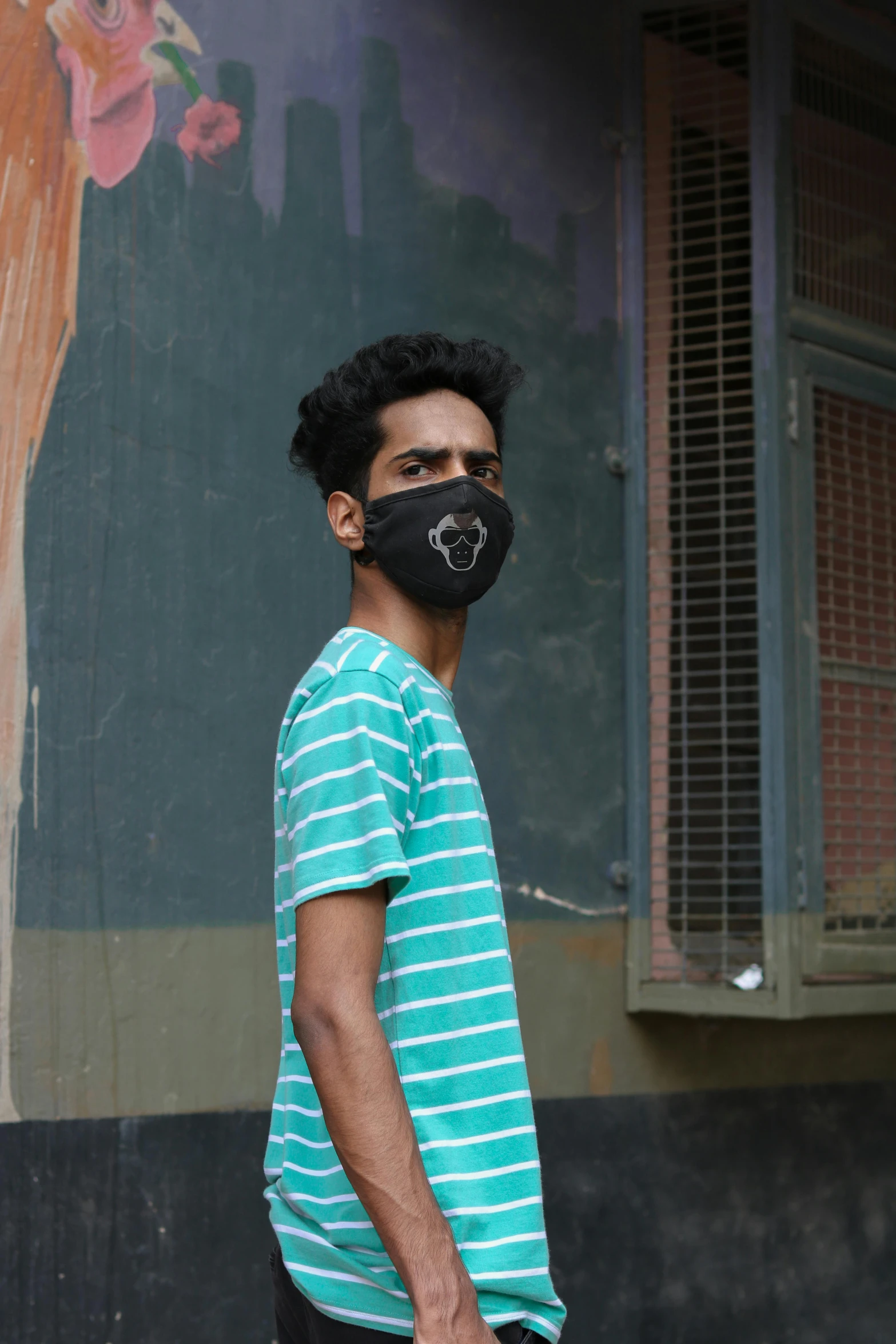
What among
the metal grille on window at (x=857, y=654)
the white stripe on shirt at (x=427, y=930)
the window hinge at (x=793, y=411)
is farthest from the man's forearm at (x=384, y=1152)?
the window hinge at (x=793, y=411)

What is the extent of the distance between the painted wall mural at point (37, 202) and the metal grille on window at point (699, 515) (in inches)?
65.4

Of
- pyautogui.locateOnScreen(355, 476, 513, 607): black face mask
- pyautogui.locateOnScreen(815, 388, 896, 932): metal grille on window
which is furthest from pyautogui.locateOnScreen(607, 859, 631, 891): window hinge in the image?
pyautogui.locateOnScreen(355, 476, 513, 607): black face mask

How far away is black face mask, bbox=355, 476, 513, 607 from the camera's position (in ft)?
6.07

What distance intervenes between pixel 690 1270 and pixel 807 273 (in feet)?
9.55

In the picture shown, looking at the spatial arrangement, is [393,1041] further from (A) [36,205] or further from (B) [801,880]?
(B) [801,880]

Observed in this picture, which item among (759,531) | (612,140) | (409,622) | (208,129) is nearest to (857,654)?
(759,531)

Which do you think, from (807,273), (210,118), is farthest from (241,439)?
(807,273)

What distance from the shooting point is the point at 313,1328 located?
162 centimetres

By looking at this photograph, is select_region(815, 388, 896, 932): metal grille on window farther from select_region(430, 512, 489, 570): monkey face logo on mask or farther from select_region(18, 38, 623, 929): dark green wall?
select_region(430, 512, 489, 570): monkey face logo on mask

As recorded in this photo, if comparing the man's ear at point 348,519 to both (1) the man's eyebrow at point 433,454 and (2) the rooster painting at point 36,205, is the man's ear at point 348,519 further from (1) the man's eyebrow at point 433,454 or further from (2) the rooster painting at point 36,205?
(2) the rooster painting at point 36,205

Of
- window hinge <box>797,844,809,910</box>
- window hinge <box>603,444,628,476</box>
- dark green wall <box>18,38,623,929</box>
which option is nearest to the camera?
dark green wall <box>18,38,623,929</box>

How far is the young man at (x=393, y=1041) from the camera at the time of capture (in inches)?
57.5

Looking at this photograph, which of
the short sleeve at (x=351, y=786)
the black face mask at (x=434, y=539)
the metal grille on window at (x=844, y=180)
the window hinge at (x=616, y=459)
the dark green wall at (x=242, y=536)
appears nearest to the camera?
the short sleeve at (x=351, y=786)

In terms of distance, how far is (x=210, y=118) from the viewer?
336cm
